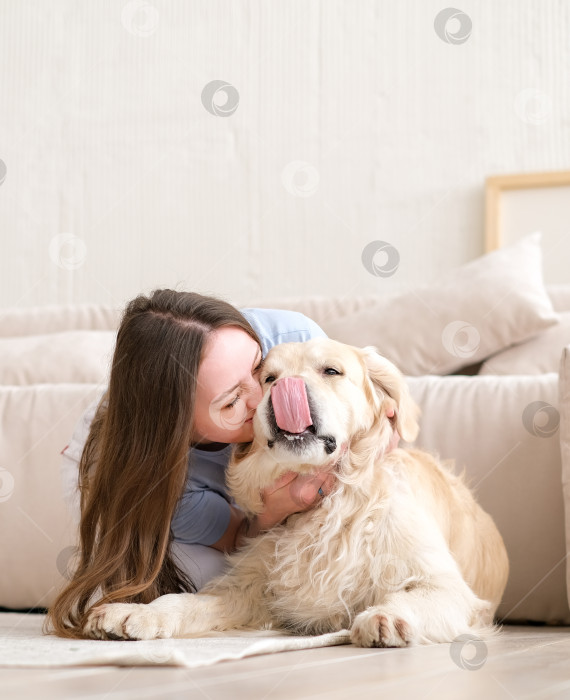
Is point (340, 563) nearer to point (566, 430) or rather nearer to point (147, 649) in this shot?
point (147, 649)

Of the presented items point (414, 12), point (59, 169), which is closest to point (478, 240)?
point (414, 12)

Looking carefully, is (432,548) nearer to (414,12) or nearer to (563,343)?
(563,343)

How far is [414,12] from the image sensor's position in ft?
11.2

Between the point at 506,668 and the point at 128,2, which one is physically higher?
the point at 128,2

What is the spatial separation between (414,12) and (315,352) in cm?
239

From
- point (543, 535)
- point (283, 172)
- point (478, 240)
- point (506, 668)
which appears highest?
point (283, 172)

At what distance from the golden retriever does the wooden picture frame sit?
1.77 meters

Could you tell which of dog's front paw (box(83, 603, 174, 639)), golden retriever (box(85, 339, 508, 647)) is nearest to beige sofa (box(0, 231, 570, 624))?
golden retriever (box(85, 339, 508, 647))

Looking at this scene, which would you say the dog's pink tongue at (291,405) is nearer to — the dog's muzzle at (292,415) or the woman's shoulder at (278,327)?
the dog's muzzle at (292,415)

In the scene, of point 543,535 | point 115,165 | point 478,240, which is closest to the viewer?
point 543,535

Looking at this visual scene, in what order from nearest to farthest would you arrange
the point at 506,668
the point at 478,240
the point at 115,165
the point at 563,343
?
the point at 506,668
the point at 563,343
the point at 478,240
the point at 115,165

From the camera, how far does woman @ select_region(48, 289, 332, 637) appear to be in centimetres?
155

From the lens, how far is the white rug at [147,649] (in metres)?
1.07

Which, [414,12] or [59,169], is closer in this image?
[414,12]
